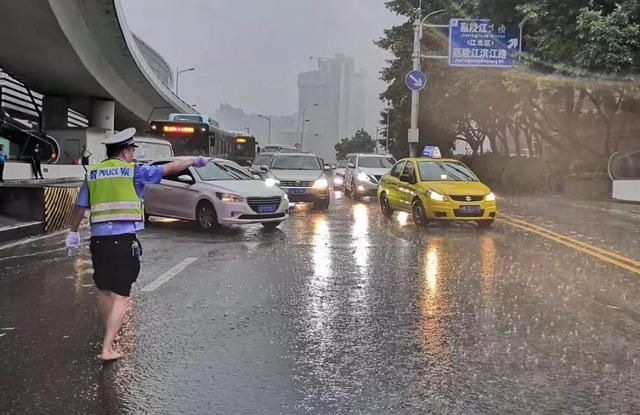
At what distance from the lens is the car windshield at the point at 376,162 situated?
78.1 feet

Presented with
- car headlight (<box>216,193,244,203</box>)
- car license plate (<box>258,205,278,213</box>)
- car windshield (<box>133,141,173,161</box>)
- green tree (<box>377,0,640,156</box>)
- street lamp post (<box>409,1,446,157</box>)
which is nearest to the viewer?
car headlight (<box>216,193,244,203</box>)

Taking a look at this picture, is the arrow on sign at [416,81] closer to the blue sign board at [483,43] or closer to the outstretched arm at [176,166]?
the blue sign board at [483,43]

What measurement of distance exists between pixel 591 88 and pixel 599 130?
28.8 ft

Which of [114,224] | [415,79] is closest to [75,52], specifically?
[415,79]

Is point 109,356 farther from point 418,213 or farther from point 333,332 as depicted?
point 418,213

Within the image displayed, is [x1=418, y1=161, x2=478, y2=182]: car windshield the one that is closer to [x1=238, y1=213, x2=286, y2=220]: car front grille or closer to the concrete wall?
[x1=238, y1=213, x2=286, y2=220]: car front grille

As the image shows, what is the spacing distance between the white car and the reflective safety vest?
24.4 ft

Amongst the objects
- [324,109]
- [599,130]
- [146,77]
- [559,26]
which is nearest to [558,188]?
[599,130]

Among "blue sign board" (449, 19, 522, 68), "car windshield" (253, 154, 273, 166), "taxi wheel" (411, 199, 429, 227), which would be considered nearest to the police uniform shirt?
"taxi wheel" (411, 199, 429, 227)

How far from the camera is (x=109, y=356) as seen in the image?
495 cm

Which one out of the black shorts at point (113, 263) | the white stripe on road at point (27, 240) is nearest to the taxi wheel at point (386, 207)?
the white stripe on road at point (27, 240)

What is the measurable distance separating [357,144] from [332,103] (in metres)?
9.71

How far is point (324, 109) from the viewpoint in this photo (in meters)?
128

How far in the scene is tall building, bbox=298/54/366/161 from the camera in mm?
125000
